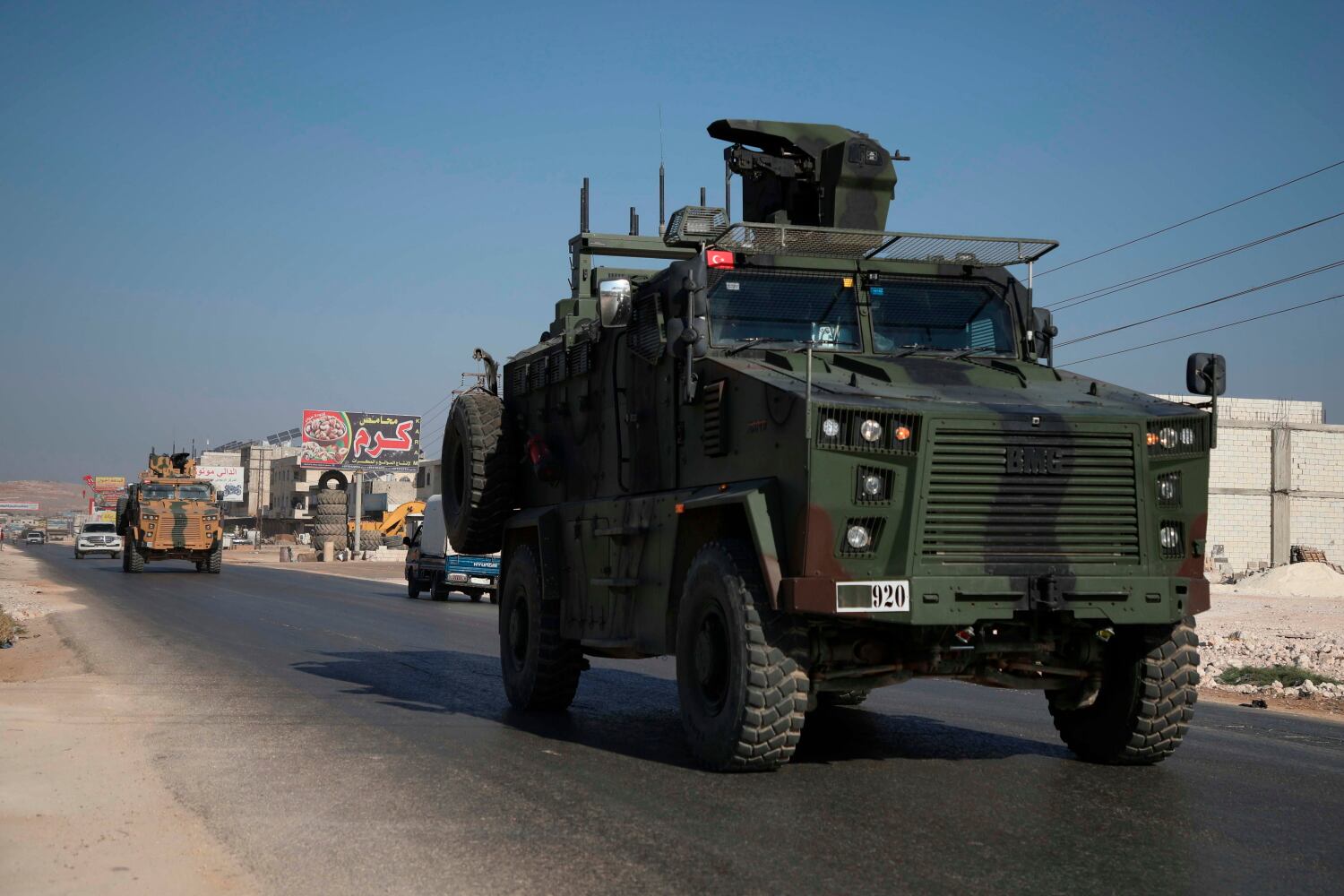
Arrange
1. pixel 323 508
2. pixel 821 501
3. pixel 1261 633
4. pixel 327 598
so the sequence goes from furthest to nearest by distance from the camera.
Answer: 1. pixel 323 508
2. pixel 327 598
3. pixel 1261 633
4. pixel 821 501

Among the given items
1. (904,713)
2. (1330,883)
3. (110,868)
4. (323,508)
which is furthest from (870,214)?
(323,508)

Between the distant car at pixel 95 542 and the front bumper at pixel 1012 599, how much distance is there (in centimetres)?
6763

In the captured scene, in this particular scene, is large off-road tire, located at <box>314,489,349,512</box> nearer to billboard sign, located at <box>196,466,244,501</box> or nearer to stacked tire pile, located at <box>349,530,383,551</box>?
stacked tire pile, located at <box>349,530,383,551</box>

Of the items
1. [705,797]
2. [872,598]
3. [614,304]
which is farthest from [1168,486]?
[614,304]

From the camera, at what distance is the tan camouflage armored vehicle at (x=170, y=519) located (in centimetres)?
4378

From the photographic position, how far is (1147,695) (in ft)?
26.0

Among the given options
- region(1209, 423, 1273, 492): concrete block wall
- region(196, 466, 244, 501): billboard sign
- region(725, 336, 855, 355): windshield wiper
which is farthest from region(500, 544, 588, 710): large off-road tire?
region(196, 466, 244, 501): billboard sign

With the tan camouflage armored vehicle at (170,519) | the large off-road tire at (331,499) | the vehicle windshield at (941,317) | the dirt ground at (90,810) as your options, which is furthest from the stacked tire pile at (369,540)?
the vehicle windshield at (941,317)

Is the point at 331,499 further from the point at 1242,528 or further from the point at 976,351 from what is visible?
the point at 976,351

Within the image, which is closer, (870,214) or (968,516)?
(968,516)

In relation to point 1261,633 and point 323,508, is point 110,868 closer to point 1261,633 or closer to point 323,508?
point 1261,633

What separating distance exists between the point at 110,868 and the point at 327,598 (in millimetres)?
27018

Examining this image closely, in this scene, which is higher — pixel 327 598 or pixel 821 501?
pixel 821 501

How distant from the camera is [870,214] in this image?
1099 cm
